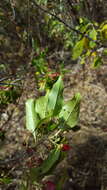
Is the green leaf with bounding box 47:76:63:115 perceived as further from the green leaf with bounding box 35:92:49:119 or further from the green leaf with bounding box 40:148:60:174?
the green leaf with bounding box 40:148:60:174

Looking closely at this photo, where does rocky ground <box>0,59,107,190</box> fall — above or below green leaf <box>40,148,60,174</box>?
below

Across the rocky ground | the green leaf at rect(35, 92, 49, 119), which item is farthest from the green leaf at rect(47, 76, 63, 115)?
the rocky ground

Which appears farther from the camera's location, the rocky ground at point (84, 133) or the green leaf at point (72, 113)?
the rocky ground at point (84, 133)

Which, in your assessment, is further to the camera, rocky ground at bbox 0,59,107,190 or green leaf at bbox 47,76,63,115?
rocky ground at bbox 0,59,107,190

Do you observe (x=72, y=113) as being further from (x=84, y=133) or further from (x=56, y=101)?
(x=84, y=133)

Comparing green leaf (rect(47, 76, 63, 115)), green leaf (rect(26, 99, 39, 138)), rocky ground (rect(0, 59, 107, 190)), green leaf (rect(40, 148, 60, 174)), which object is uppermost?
green leaf (rect(47, 76, 63, 115))

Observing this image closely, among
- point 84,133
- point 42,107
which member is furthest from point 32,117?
point 84,133

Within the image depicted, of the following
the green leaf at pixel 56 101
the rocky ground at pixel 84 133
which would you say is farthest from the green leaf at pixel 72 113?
the rocky ground at pixel 84 133

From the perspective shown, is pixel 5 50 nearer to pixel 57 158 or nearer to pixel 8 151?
pixel 8 151

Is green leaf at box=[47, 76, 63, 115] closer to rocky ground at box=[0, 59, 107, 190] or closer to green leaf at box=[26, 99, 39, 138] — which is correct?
green leaf at box=[26, 99, 39, 138]

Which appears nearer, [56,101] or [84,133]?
[56,101]

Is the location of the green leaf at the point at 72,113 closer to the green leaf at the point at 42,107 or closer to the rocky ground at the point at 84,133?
the green leaf at the point at 42,107

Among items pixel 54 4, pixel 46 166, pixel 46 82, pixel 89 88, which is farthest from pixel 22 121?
pixel 46 166
